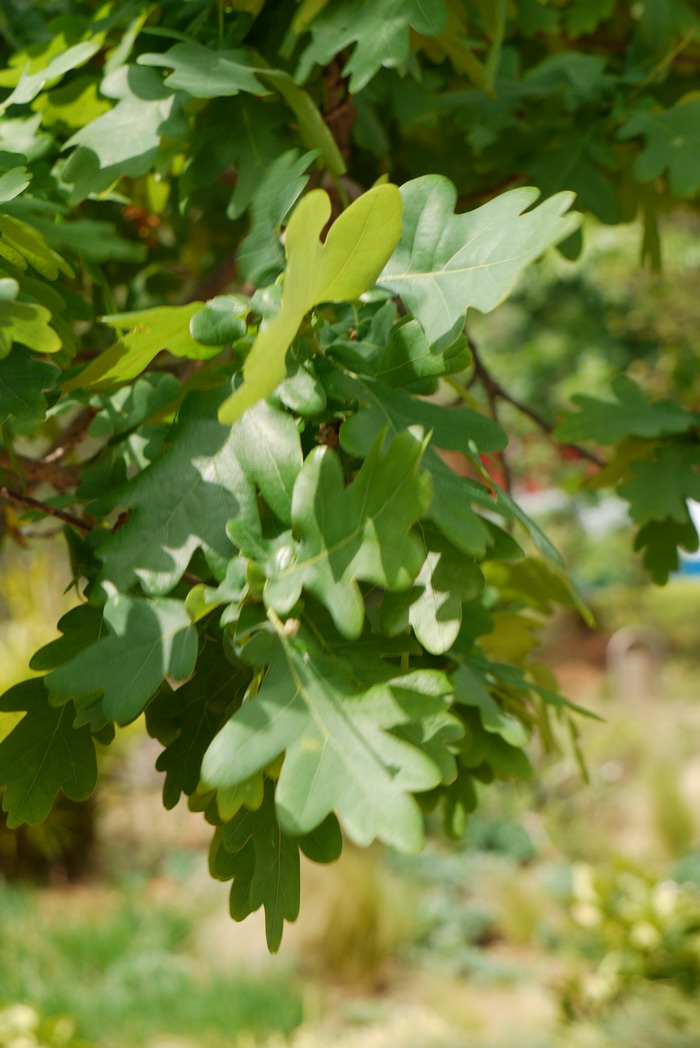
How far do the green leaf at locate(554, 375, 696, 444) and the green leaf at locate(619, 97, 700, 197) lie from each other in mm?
198

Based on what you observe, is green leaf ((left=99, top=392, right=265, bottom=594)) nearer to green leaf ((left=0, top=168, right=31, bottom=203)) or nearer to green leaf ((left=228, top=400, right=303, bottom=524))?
green leaf ((left=228, top=400, right=303, bottom=524))

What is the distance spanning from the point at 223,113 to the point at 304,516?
0.43 meters

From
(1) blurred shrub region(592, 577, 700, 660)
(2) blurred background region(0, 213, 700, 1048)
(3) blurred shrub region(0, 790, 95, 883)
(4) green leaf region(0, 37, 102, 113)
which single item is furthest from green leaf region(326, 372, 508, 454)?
(1) blurred shrub region(592, 577, 700, 660)

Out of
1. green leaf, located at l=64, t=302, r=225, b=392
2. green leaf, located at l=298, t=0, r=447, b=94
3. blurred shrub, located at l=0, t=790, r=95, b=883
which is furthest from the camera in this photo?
blurred shrub, located at l=0, t=790, r=95, b=883

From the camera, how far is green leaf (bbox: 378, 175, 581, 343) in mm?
451

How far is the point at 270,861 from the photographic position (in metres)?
0.49

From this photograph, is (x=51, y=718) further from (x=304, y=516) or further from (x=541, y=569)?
(x=541, y=569)

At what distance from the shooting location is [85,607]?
54 centimetres

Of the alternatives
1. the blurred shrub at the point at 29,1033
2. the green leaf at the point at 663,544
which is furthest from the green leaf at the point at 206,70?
the blurred shrub at the point at 29,1033

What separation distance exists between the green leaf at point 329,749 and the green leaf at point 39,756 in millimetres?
182

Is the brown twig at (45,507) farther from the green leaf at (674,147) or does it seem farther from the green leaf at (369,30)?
the green leaf at (674,147)

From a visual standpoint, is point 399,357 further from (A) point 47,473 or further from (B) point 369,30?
(A) point 47,473

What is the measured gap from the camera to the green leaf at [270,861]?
49cm

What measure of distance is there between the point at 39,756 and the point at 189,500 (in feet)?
0.65
